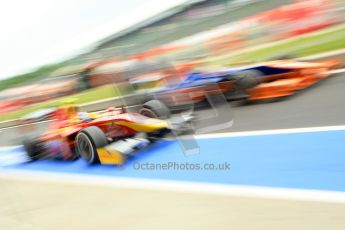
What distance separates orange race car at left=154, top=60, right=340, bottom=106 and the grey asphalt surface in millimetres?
56

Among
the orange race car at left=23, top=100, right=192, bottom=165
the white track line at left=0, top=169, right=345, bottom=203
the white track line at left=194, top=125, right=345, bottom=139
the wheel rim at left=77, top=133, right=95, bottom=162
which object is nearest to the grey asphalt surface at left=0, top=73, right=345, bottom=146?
the white track line at left=194, top=125, right=345, bottom=139

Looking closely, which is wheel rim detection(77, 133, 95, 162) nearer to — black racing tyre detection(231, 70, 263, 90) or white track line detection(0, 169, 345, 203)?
white track line detection(0, 169, 345, 203)

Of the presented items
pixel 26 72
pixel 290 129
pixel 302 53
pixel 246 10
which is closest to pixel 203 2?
pixel 246 10

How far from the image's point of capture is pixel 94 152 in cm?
211

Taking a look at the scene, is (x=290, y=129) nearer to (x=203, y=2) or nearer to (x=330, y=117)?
(x=330, y=117)

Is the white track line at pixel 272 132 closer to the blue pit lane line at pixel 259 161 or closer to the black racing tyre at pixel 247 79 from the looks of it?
the blue pit lane line at pixel 259 161

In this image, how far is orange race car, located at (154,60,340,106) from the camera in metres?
2.42

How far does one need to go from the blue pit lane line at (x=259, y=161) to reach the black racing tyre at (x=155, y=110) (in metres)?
0.17

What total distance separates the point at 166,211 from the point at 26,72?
318cm

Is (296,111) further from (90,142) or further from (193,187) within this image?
(90,142)

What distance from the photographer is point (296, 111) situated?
86.8 inches

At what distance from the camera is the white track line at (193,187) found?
1.26 meters

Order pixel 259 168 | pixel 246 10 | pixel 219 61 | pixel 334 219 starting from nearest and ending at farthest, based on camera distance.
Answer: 1. pixel 334 219
2. pixel 259 168
3. pixel 219 61
4. pixel 246 10

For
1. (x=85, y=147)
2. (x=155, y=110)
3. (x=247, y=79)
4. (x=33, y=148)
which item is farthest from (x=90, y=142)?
(x=247, y=79)
